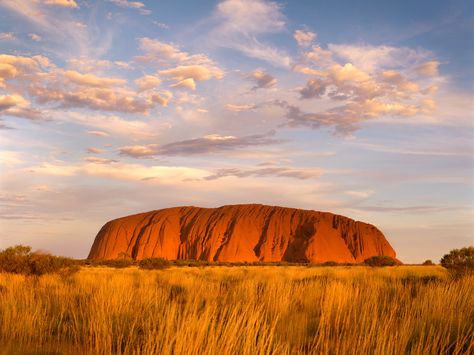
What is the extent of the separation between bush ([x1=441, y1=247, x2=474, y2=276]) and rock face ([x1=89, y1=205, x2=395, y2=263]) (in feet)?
145

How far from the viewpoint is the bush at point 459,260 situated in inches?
858

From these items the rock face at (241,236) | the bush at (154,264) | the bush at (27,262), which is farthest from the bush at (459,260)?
the rock face at (241,236)

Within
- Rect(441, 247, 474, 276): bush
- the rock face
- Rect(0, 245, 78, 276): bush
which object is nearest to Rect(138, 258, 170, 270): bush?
Rect(0, 245, 78, 276): bush

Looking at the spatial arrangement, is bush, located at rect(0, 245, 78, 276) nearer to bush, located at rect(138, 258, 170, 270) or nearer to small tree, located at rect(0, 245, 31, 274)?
small tree, located at rect(0, 245, 31, 274)

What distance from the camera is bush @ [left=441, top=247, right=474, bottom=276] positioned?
21.8m

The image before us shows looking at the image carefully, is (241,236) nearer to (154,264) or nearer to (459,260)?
(154,264)

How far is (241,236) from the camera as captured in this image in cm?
7244

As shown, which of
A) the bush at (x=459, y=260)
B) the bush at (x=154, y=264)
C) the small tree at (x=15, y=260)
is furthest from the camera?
the bush at (x=154, y=264)

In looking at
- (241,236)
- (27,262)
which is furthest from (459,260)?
(241,236)

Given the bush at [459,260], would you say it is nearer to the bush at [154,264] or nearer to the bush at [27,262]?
the bush at [27,262]

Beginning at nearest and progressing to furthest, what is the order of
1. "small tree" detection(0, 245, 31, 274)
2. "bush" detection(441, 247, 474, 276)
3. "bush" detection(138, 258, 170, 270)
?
"small tree" detection(0, 245, 31, 274), "bush" detection(441, 247, 474, 276), "bush" detection(138, 258, 170, 270)

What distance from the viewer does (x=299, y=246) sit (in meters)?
70.9

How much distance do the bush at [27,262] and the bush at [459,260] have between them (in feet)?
65.0

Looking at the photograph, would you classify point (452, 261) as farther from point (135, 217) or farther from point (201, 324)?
point (135, 217)
